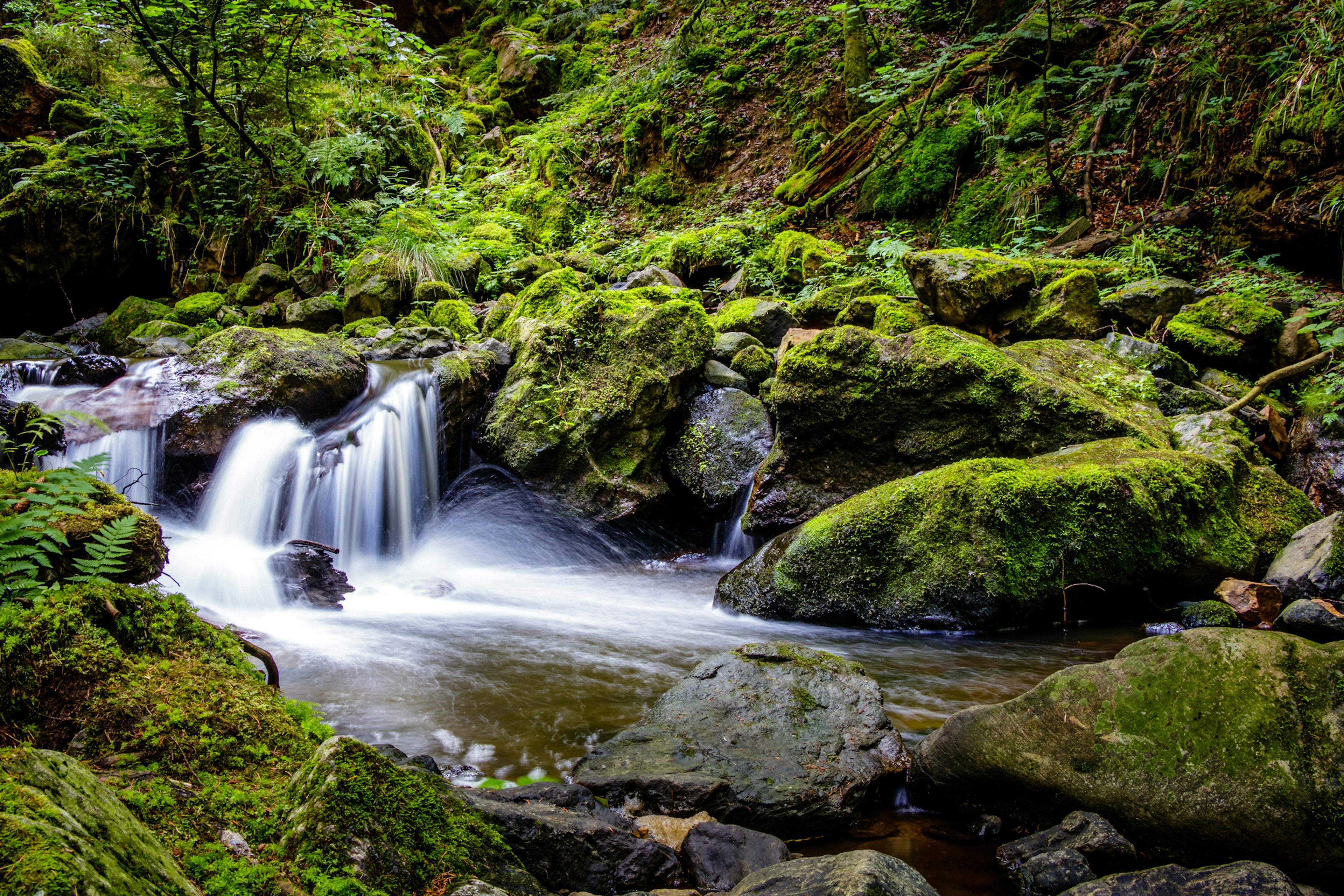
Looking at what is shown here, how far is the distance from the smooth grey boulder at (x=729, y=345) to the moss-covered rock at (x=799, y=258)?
76.4 inches

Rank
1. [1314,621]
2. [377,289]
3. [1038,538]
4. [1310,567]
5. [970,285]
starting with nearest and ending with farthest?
1. [1314,621]
2. [1310,567]
3. [1038,538]
4. [970,285]
5. [377,289]

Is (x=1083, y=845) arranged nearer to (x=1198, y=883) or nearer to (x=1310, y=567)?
(x=1198, y=883)

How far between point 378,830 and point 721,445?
618 cm

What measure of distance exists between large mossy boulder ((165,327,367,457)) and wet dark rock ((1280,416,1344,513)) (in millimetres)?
9507

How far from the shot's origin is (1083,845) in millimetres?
2420

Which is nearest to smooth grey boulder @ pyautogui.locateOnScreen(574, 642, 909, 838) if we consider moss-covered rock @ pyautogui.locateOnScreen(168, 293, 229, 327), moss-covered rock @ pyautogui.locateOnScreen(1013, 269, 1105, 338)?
moss-covered rock @ pyautogui.locateOnScreen(1013, 269, 1105, 338)

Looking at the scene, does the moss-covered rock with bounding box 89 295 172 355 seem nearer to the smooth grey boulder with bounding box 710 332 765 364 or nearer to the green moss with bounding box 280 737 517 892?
the smooth grey boulder with bounding box 710 332 765 364

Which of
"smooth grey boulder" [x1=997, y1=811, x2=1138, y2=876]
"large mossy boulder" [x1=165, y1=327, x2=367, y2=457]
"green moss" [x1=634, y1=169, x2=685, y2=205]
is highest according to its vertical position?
"green moss" [x1=634, y1=169, x2=685, y2=205]

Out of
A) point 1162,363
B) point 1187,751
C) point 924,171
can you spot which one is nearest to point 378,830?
point 1187,751

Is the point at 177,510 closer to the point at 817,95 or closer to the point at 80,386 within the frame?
the point at 80,386

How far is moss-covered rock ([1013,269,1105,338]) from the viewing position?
7105 mm

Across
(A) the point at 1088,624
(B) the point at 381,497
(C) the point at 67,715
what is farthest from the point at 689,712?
(B) the point at 381,497

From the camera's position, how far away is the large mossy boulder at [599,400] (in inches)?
298

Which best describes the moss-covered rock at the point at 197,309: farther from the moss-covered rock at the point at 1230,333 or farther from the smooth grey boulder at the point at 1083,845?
the moss-covered rock at the point at 1230,333
